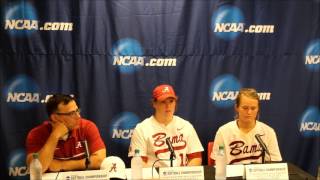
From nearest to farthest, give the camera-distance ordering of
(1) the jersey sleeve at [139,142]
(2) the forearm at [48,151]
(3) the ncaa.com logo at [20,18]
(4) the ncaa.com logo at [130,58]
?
(2) the forearm at [48,151] < (1) the jersey sleeve at [139,142] < (3) the ncaa.com logo at [20,18] < (4) the ncaa.com logo at [130,58]

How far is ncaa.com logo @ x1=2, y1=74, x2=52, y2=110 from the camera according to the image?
3439 millimetres

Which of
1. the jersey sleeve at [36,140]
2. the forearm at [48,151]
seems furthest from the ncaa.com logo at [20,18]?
the forearm at [48,151]

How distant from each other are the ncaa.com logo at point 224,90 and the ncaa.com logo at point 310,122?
530 mm

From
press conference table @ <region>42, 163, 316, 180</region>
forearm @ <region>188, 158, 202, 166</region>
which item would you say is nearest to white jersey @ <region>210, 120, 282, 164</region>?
forearm @ <region>188, 158, 202, 166</region>

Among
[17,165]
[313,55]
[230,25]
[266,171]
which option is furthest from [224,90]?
[17,165]

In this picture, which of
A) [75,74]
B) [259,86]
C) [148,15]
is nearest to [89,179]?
[75,74]

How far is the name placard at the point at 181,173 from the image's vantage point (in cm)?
211

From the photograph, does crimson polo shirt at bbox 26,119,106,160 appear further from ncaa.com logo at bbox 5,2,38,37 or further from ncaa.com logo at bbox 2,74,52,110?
ncaa.com logo at bbox 5,2,38,37

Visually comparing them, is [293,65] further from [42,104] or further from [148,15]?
[42,104]

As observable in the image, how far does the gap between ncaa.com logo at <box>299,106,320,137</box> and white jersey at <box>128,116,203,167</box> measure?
4.70 ft

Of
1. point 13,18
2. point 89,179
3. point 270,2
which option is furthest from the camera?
point 270,2

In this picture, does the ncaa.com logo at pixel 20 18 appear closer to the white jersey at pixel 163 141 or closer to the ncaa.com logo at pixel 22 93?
the ncaa.com logo at pixel 22 93

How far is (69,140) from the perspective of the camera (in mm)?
2693

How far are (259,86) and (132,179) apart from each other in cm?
199
